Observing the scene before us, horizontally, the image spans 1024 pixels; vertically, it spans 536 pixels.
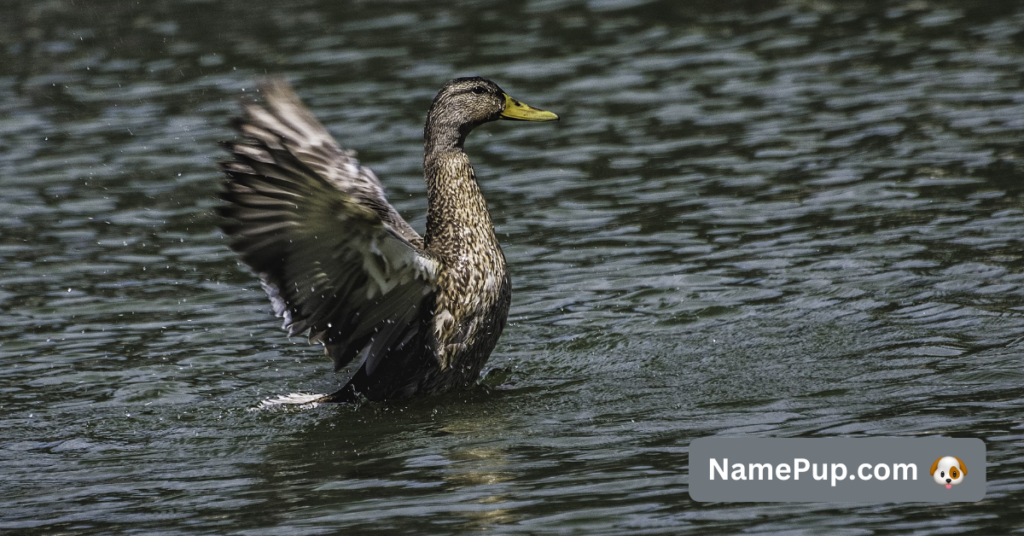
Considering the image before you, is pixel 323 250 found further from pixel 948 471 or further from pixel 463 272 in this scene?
pixel 948 471

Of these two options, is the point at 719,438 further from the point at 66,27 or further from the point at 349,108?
the point at 66,27

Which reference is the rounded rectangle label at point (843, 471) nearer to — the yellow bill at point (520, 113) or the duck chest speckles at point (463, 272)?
→ the duck chest speckles at point (463, 272)

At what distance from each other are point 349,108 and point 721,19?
4339mm

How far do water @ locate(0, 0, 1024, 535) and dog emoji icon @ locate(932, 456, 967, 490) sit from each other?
0.14 meters

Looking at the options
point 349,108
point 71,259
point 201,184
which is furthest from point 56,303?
point 349,108

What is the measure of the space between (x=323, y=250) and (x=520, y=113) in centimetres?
184

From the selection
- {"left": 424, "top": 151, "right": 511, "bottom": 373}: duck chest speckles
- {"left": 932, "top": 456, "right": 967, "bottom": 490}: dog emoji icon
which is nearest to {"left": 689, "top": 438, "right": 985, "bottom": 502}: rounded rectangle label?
{"left": 932, "top": 456, "right": 967, "bottom": 490}: dog emoji icon

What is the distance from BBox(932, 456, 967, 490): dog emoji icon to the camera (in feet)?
16.9

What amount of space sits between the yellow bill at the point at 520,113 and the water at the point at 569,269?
121 centimetres

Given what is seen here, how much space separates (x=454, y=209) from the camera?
23.3 feet

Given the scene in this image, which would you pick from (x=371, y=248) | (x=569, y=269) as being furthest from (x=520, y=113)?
(x=371, y=248)

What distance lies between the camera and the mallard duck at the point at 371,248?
6156 millimetres

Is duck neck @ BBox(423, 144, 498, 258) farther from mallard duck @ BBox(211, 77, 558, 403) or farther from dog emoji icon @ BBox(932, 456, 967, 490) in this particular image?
dog emoji icon @ BBox(932, 456, 967, 490)

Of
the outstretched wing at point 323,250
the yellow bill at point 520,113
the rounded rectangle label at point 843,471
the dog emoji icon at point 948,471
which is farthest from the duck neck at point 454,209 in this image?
the dog emoji icon at point 948,471
